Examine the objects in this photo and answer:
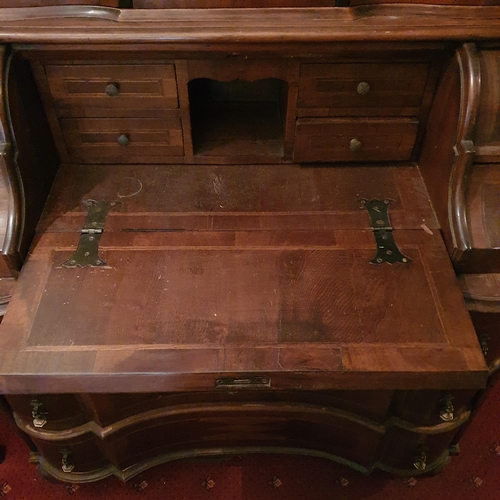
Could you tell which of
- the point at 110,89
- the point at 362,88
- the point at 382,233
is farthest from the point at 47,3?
the point at 382,233

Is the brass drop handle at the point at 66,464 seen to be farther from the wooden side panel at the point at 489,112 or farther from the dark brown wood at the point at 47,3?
the wooden side panel at the point at 489,112

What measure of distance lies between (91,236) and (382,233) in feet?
2.30

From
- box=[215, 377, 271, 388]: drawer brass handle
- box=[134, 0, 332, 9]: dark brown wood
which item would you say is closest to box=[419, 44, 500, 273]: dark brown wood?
box=[134, 0, 332, 9]: dark brown wood

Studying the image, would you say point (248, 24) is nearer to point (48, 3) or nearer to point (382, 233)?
point (48, 3)

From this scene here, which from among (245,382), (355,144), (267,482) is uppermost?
(355,144)

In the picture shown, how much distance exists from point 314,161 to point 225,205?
29 centimetres

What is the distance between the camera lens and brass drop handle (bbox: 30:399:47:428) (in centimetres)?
114

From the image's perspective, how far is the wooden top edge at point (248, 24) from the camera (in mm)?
1089

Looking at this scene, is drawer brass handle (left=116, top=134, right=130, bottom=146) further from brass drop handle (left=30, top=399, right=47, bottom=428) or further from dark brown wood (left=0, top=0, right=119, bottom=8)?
brass drop handle (left=30, top=399, right=47, bottom=428)

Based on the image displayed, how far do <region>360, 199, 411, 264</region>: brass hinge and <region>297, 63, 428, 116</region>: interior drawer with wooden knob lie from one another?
24 cm

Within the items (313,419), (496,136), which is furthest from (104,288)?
(496,136)

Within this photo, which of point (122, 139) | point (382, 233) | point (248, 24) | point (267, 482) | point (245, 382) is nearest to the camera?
point (245, 382)

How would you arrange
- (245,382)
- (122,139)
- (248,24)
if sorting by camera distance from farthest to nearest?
(122,139)
(248,24)
(245,382)

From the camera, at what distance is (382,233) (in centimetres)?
121
